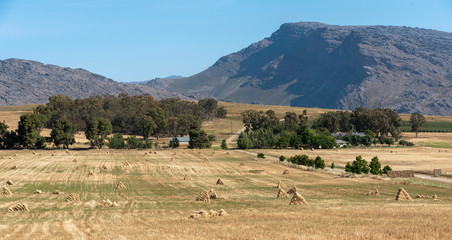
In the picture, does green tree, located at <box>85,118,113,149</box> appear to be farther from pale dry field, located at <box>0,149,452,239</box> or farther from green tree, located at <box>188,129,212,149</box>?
pale dry field, located at <box>0,149,452,239</box>

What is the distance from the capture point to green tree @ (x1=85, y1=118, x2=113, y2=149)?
14412 cm

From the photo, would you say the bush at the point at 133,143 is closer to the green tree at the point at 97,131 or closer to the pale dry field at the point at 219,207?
the green tree at the point at 97,131

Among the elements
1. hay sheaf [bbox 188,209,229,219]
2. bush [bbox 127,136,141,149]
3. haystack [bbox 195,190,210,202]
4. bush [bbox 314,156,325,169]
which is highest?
hay sheaf [bbox 188,209,229,219]

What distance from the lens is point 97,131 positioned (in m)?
146

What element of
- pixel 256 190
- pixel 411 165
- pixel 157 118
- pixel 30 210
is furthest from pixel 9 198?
pixel 157 118

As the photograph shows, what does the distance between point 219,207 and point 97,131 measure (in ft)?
369

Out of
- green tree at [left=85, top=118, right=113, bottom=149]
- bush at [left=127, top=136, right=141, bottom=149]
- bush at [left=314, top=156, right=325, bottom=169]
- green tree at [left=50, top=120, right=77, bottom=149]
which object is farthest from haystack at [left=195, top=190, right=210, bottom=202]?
bush at [left=127, top=136, right=141, bottom=149]

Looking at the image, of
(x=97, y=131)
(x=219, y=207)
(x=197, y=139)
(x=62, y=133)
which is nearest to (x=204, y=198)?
(x=219, y=207)

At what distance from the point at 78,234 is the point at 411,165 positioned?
94806 millimetres

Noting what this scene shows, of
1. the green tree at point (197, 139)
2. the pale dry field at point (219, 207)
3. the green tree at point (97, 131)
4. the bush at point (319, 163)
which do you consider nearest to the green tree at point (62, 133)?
the green tree at point (97, 131)

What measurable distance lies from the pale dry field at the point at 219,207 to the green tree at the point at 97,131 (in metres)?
65.7

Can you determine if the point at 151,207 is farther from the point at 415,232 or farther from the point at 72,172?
the point at 72,172

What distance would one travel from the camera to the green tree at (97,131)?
5674 inches

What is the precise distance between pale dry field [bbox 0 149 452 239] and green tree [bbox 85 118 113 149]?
65667mm
